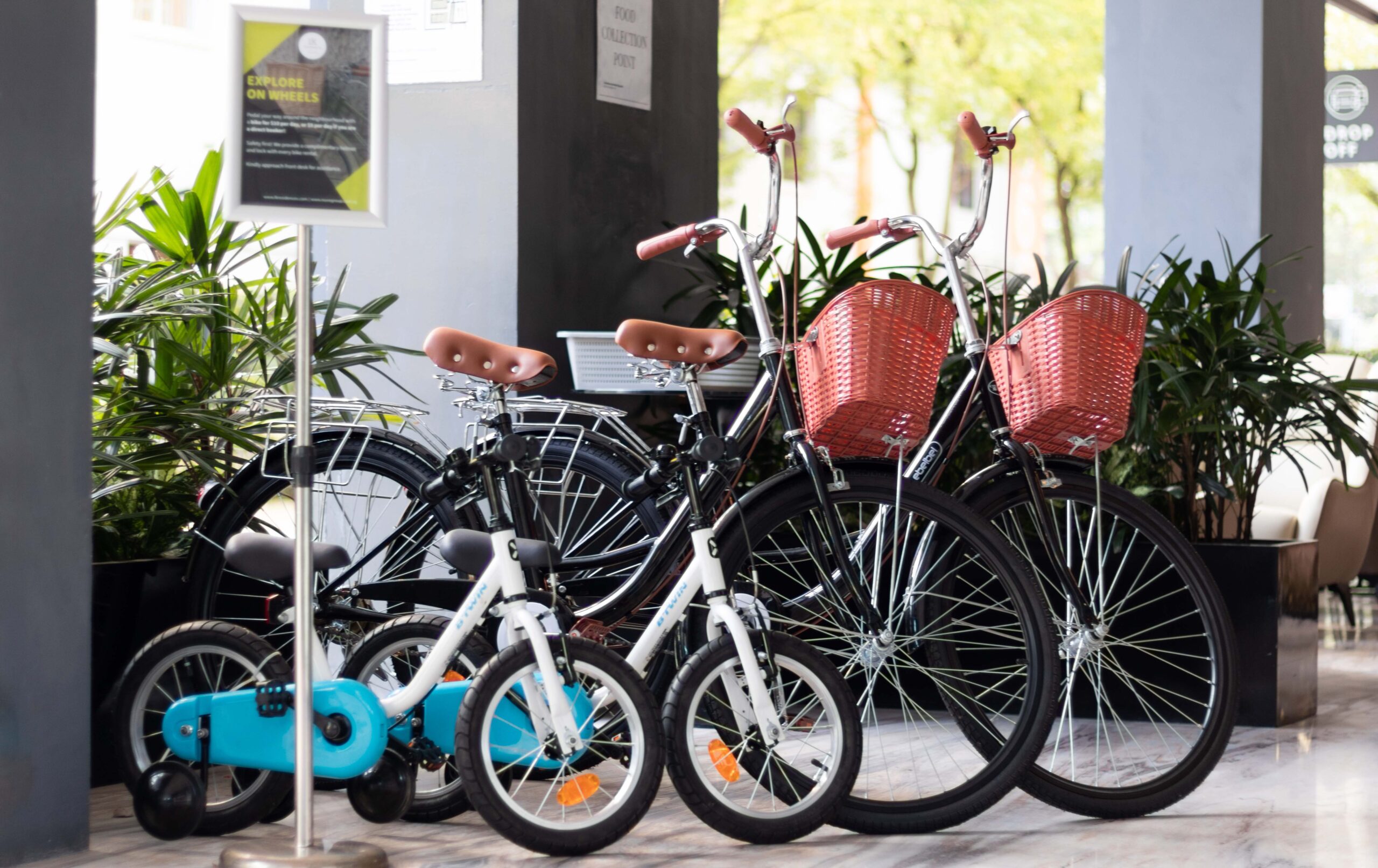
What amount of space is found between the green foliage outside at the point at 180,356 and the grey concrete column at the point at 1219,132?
9.33ft

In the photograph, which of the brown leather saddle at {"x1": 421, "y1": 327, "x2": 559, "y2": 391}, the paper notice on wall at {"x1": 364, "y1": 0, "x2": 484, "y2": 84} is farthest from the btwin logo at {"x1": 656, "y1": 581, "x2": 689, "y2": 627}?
the paper notice on wall at {"x1": 364, "y1": 0, "x2": 484, "y2": 84}

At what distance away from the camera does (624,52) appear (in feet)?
14.6

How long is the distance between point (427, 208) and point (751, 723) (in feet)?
6.08

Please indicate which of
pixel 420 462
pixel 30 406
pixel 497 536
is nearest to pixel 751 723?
pixel 497 536

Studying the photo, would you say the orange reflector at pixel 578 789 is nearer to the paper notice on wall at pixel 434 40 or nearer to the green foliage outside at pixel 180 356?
the green foliage outside at pixel 180 356

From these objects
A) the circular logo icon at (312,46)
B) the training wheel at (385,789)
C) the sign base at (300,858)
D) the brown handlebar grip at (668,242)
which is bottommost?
the sign base at (300,858)

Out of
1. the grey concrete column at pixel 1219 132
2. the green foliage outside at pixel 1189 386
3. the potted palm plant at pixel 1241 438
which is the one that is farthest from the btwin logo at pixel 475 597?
the grey concrete column at pixel 1219 132

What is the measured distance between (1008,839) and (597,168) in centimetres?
218

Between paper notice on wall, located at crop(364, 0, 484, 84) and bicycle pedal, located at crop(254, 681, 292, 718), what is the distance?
1827 mm

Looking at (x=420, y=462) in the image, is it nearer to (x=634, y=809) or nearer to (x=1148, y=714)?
(x=634, y=809)

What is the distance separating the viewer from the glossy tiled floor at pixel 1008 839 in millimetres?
2828

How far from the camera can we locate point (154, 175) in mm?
3799

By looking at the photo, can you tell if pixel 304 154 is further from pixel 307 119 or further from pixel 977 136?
pixel 977 136

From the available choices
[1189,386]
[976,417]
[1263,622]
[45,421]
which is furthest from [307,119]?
[1263,622]
